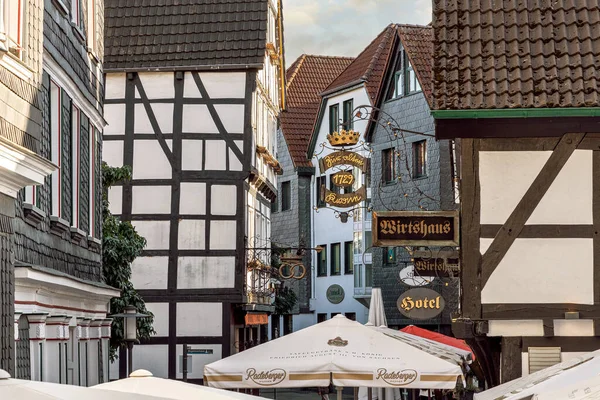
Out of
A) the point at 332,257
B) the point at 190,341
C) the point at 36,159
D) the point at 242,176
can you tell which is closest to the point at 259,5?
the point at 242,176

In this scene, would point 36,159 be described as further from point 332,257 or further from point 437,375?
point 332,257

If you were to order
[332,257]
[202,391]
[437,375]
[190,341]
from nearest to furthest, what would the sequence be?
1. [202,391]
2. [437,375]
3. [190,341]
4. [332,257]

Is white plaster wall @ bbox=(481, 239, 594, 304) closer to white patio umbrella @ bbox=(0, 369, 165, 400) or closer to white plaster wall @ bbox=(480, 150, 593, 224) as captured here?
white plaster wall @ bbox=(480, 150, 593, 224)

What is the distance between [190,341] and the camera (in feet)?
109

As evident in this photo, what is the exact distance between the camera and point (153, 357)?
33.4m

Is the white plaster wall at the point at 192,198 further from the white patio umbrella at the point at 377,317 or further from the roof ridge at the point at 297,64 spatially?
the roof ridge at the point at 297,64

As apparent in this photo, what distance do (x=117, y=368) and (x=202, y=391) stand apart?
79.3ft

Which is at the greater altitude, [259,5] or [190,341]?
[259,5]

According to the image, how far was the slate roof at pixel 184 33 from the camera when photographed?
A: 33.6 metres

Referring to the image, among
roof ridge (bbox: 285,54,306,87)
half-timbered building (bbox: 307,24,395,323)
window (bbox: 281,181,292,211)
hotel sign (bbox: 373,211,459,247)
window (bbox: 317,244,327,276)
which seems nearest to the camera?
hotel sign (bbox: 373,211,459,247)

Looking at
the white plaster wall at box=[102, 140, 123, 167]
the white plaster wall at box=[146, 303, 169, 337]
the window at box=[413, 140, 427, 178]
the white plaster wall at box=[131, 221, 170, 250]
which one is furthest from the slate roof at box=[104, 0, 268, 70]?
the window at box=[413, 140, 427, 178]

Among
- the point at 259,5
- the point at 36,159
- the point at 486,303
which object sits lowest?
the point at 486,303

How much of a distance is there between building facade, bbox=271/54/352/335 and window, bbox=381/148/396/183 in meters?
7.36

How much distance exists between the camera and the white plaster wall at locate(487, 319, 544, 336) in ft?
46.5
